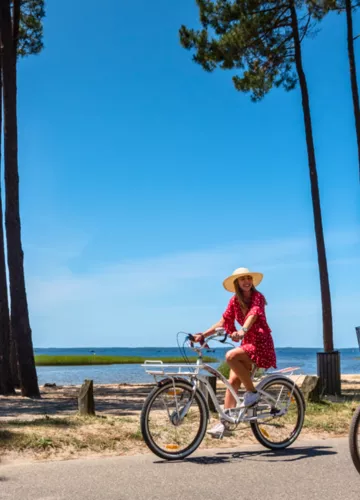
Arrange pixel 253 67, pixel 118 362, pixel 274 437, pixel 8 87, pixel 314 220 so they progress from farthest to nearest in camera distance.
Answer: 1. pixel 118 362
2. pixel 253 67
3. pixel 314 220
4. pixel 8 87
5. pixel 274 437

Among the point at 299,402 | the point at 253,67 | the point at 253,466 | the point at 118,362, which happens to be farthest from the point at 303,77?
the point at 118,362

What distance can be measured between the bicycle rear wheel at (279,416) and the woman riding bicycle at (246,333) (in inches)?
8.8

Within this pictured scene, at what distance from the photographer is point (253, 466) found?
6.42 m

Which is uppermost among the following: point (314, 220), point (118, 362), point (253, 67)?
point (253, 67)

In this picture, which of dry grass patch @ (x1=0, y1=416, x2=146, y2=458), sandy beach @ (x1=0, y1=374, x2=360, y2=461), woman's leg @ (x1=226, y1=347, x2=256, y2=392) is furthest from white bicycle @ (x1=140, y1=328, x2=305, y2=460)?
dry grass patch @ (x1=0, y1=416, x2=146, y2=458)

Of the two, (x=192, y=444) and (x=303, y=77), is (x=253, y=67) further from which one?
(x=192, y=444)

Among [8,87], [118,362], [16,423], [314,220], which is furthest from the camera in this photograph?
[118,362]

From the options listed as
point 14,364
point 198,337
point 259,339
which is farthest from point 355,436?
point 14,364

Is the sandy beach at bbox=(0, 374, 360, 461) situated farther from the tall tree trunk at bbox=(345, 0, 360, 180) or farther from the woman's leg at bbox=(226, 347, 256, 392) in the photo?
the tall tree trunk at bbox=(345, 0, 360, 180)

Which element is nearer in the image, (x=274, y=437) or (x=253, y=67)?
(x=274, y=437)

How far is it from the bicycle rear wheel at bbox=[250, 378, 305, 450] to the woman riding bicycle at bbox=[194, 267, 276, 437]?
0.22 metres

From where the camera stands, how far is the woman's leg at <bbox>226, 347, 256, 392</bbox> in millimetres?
7070

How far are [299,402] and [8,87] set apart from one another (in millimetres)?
11582

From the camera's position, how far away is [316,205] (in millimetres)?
17672
